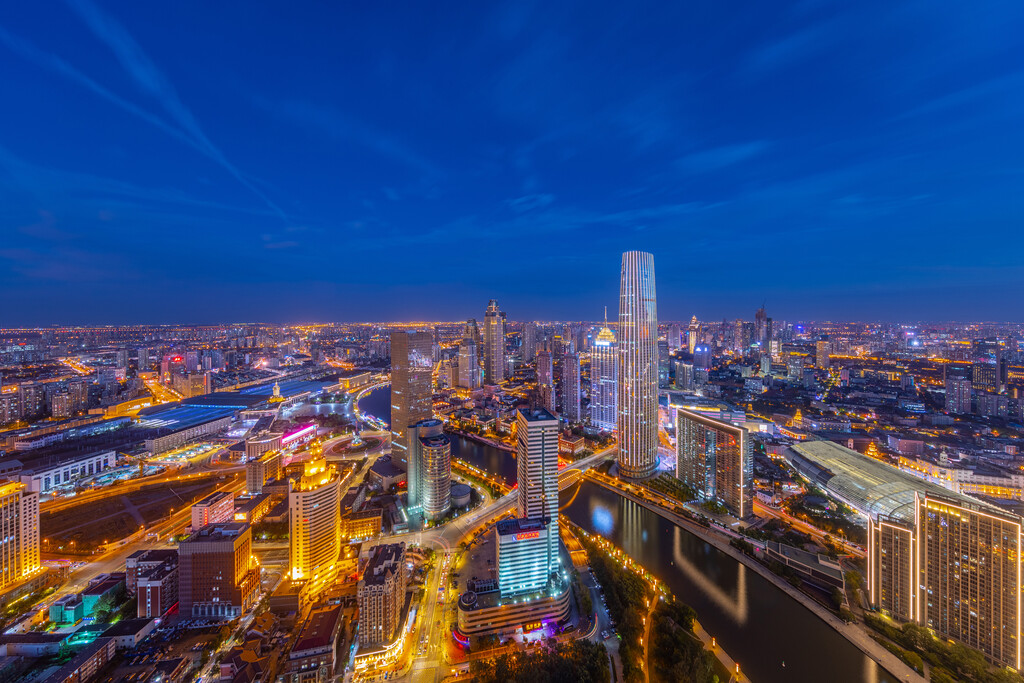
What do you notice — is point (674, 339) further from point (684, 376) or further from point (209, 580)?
point (209, 580)

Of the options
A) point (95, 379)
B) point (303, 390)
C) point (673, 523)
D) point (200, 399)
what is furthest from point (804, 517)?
point (95, 379)

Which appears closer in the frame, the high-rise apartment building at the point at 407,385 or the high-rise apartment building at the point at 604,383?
the high-rise apartment building at the point at 407,385

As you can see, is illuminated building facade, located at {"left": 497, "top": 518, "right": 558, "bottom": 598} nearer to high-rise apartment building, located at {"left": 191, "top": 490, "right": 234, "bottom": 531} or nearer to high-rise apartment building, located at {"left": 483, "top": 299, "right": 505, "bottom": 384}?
high-rise apartment building, located at {"left": 191, "top": 490, "right": 234, "bottom": 531}

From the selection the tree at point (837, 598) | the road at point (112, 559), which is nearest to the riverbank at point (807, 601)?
the tree at point (837, 598)

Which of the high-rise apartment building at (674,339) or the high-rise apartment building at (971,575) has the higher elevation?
the high-rise apartment building at (674,339)

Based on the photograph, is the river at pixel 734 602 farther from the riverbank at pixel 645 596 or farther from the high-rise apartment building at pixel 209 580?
the high-rise apartment building at pixel 209 580

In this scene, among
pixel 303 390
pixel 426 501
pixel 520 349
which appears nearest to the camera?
pixel 426 501

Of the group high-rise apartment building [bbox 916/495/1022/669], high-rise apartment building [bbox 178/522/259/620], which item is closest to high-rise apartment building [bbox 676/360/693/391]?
high-rise apartment building [bbox 916/495/1022/669]

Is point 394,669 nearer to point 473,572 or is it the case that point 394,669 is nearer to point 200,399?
point 473,572
